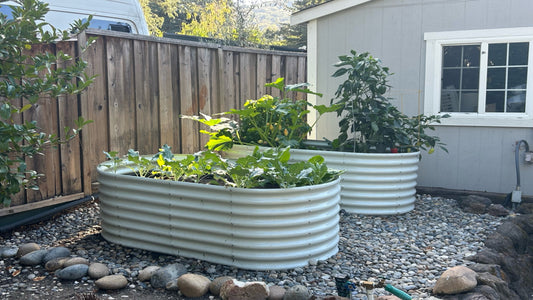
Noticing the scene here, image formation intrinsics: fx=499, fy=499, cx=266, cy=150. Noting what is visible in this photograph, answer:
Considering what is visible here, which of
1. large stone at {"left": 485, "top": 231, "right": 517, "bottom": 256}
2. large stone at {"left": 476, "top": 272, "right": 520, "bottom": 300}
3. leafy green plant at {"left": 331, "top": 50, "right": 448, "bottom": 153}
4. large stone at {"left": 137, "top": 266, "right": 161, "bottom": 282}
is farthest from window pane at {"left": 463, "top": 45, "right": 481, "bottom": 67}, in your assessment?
large stone at {"left": 137, "top": 266, "right": 161, "bottom": 282}

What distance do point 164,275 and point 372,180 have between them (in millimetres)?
2466

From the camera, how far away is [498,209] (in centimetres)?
514

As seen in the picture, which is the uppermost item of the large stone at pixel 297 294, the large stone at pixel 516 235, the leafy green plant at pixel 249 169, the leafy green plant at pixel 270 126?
the leafy green plant at pixel 270 126

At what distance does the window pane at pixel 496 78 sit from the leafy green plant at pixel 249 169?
2.76 metres

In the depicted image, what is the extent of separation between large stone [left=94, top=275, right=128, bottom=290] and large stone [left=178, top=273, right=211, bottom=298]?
359mm

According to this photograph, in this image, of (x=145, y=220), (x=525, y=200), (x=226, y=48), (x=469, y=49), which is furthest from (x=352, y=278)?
(x=226, y=48)

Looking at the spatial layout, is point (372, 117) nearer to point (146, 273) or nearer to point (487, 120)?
point (487, 120)

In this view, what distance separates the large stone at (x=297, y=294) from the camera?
2.85m

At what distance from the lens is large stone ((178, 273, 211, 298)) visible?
2974 millimetres

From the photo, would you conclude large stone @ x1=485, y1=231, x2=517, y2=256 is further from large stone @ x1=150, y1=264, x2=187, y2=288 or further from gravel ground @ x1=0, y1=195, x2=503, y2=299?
large stone @ x1=150, y1=264, x2=187, y2=288

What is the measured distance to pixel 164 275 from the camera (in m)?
3.12

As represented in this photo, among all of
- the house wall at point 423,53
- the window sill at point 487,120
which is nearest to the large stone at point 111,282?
the house wall at point 423,53

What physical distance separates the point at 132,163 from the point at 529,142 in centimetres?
428

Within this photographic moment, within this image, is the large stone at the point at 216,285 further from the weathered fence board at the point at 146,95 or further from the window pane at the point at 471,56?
the window pane at the point at 471,56
